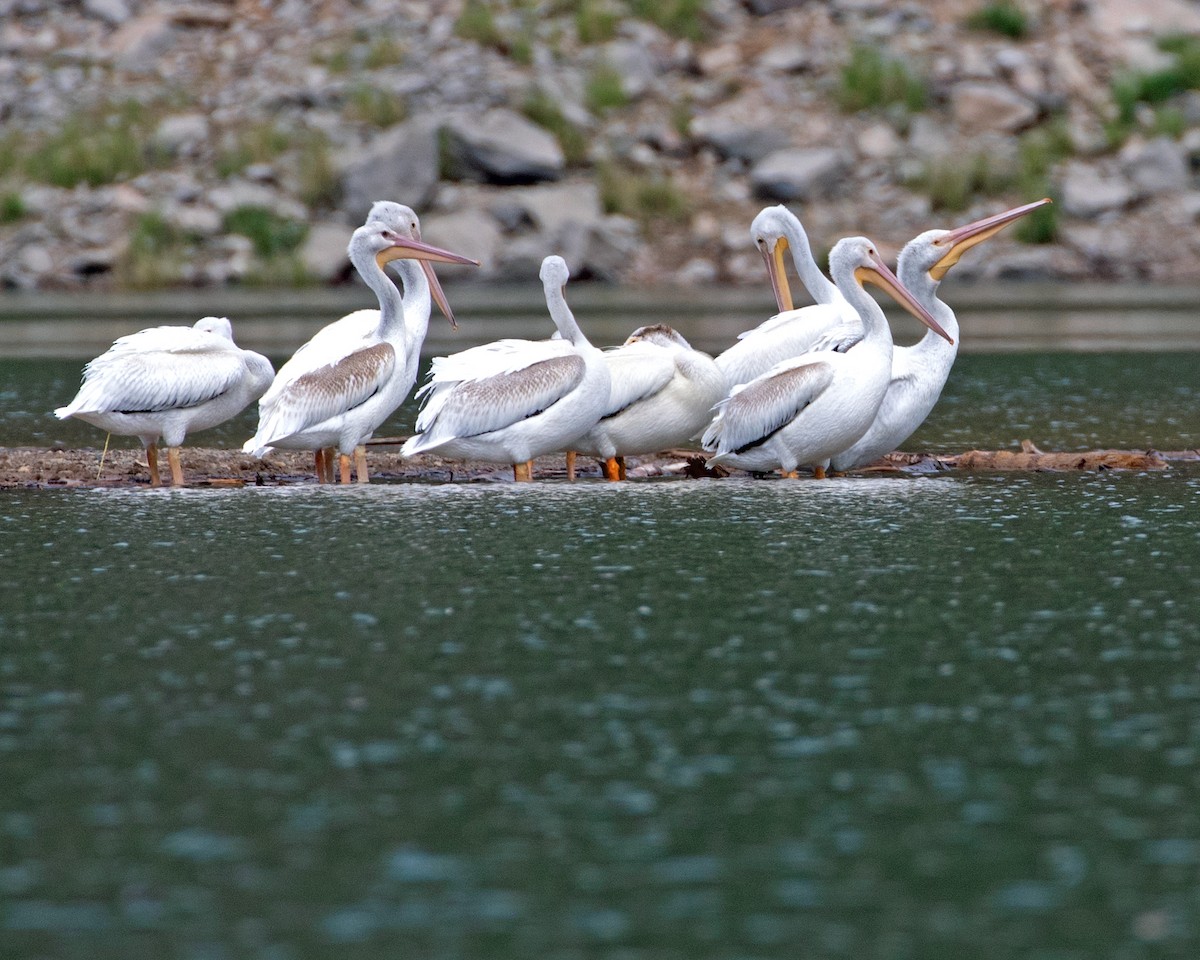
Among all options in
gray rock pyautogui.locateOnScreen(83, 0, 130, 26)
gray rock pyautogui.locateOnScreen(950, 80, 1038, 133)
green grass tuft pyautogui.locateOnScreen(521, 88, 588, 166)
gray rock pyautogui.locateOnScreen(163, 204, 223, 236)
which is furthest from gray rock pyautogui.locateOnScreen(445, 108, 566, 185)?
gray rock pyautogui.locateOnScreen(83, 0, 130, 26)

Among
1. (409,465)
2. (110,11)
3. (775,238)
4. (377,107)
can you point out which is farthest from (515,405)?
(110,11)

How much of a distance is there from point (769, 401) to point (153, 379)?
3118 millimetres

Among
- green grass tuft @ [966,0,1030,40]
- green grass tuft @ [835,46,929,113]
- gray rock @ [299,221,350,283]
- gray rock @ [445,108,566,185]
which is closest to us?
gray rock @ [299,221,350,283]

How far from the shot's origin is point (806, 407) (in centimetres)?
1042

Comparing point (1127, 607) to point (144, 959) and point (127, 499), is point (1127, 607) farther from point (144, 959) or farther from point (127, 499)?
point (127, 499)

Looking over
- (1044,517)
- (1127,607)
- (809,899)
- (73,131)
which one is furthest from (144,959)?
(73,131)

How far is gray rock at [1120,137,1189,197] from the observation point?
3334 cm

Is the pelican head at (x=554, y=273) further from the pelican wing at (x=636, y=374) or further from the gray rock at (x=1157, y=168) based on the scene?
the gray rock at (x=1157, y=168)

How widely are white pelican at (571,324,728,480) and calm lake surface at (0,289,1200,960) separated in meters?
1.42

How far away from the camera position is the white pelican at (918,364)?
10859 millimetres

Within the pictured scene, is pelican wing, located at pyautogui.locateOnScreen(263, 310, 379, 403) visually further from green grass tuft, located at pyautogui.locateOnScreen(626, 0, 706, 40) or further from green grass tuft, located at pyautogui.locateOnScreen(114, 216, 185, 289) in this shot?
green grass tuft, located at pyautogui.locateOnScreen(626, 0, 706, 40)

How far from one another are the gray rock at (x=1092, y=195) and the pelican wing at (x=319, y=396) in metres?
23.9

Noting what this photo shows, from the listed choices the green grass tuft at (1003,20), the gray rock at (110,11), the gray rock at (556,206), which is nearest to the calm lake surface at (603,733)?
the gray rock at (556,206)

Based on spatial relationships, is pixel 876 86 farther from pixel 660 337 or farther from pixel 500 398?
pixel 500 398
